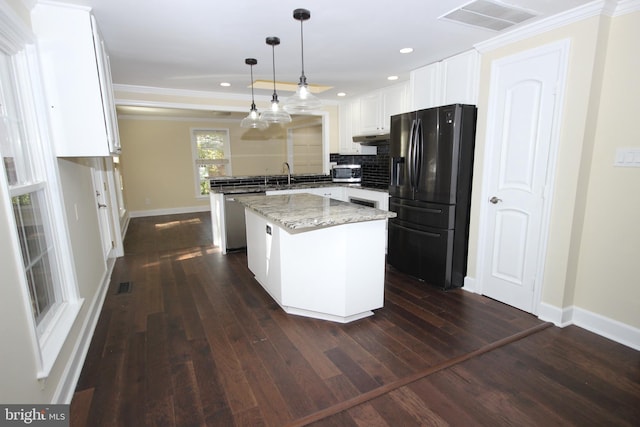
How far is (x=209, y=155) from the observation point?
25.9 feet

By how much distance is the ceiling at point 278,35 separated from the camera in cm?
215

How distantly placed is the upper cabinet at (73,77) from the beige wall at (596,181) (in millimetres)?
3162

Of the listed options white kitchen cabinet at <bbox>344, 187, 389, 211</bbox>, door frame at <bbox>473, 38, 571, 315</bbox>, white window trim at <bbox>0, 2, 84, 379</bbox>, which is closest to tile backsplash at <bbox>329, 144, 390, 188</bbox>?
white kitchen cabinet at <bbox>344, 187, 389, 211</bbox>

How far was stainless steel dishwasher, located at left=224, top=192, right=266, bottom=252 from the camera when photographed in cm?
451

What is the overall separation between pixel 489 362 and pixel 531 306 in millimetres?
924

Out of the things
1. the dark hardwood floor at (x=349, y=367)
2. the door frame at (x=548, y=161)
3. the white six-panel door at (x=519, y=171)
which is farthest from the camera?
the white six-panel door at (x=519, y=171)

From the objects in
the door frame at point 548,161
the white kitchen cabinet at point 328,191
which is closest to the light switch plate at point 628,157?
the door frame at point 548,161

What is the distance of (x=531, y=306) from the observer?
2742mm

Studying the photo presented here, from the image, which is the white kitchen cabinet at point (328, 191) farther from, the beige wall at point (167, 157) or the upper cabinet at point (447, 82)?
the beige wall at point (167, 157)

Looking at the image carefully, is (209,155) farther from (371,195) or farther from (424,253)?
(424,253)

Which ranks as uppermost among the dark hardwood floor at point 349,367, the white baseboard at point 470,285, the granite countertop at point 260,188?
the granite countertop at point 260,188

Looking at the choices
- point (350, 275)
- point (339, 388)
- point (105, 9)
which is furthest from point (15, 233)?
point (350, 275)

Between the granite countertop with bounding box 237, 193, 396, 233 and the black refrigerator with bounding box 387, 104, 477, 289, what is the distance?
0.82 meters

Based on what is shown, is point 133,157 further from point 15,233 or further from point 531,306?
point 531,306
